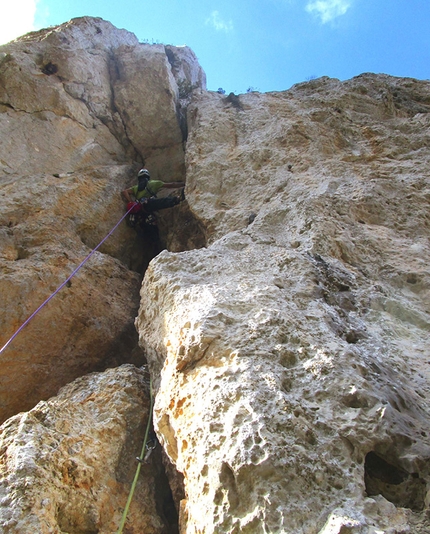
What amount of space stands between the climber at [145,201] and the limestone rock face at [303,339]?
653mm

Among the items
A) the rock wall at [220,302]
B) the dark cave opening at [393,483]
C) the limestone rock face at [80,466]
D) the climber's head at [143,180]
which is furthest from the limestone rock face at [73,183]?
the dark cave opening at [393,483]

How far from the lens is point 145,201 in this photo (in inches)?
234

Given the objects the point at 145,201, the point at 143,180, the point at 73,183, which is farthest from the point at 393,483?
the point at 73,183

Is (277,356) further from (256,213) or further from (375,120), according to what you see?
(375,120)

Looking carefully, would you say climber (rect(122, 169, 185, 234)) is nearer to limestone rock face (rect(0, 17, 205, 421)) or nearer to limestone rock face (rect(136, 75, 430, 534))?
limestone rock face (rect(0, 17, 205, 421))

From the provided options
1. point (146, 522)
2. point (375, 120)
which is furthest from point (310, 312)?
point (375, 120)

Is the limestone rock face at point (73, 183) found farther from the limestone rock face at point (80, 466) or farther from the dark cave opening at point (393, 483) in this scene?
the dark cave opening at point (393, 483)

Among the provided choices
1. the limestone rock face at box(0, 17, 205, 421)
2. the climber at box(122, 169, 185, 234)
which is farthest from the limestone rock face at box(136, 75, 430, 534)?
the limestone rock face at box(0, 17, 205, 421)

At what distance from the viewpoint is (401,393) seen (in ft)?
7.85

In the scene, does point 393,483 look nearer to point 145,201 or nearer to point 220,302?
point 220,302

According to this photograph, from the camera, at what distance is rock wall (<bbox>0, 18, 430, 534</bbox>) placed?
2.06 m

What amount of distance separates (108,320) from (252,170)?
8.94 feet

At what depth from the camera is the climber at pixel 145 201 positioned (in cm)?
596

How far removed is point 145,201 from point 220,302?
3400 millimetres
